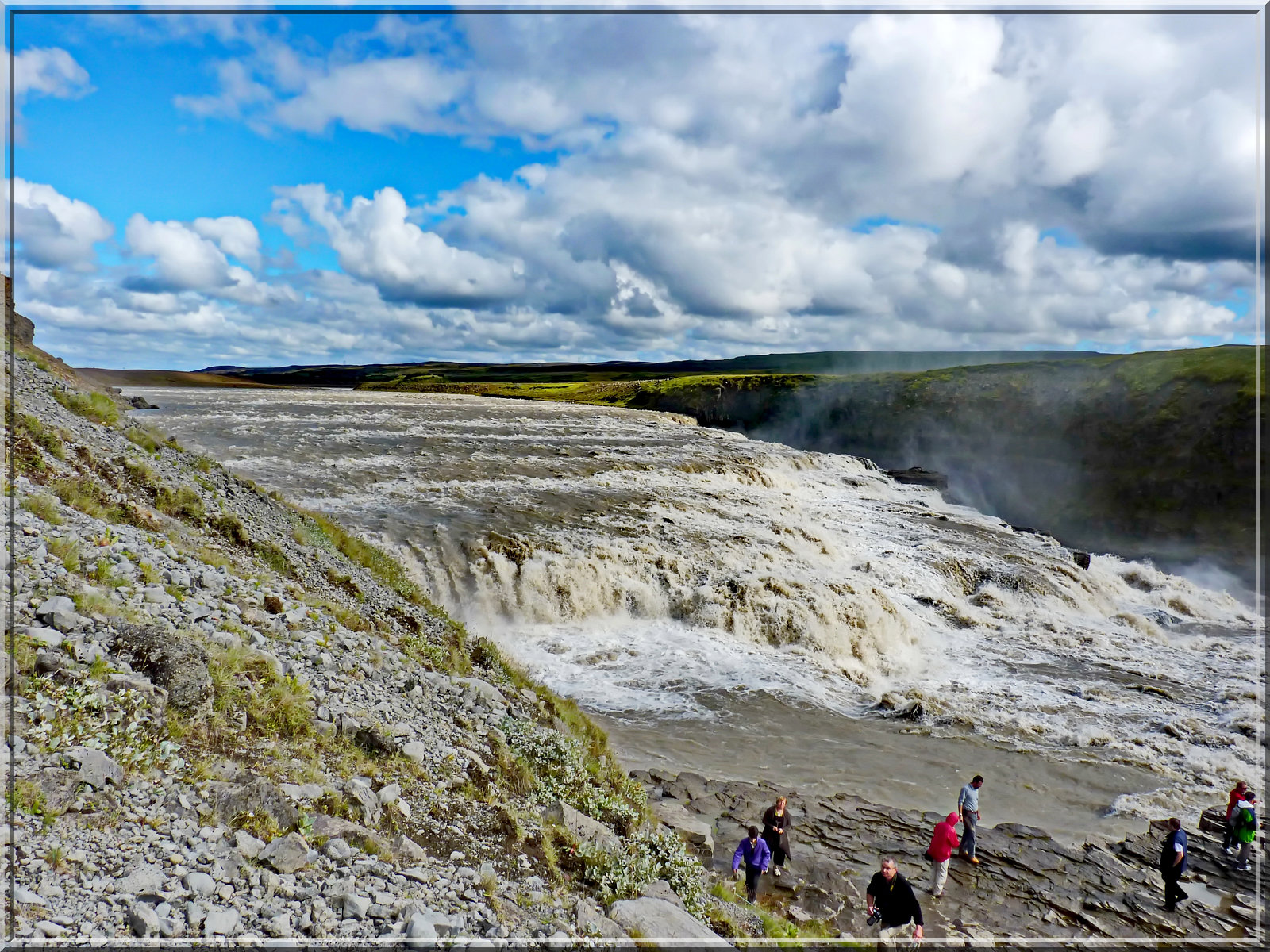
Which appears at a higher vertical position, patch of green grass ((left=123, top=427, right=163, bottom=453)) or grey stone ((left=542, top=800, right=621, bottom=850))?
patch of green grass ((left=123, top=427, right=163, bottom=453))

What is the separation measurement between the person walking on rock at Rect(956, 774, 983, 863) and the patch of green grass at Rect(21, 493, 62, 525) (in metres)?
16.1

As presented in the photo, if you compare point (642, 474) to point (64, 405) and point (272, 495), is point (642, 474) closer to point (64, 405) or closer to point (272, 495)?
point (272, 495)

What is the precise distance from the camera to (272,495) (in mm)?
19422

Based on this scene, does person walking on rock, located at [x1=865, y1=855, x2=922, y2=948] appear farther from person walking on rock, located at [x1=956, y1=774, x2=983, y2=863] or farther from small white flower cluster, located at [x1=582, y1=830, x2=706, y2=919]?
person walking on rock, located at [x1=956, y1=774, x2=983, y2=863]

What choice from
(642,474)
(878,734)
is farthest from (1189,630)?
(642,474)

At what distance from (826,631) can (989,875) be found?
479 inches

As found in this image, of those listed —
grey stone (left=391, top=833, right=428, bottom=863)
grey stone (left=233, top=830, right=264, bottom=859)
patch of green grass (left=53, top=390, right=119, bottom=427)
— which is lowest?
grey stone (left=391, top=833, right=428, bottom=863)

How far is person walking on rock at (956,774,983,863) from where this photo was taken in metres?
12.7

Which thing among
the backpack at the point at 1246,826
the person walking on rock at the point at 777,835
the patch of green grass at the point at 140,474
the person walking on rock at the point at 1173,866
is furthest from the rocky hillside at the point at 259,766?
the backpack at the point at 1246,826

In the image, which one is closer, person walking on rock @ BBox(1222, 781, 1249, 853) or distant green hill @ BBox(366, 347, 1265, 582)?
person walking on rock @ BBox(1222, 781, 1249, 853)

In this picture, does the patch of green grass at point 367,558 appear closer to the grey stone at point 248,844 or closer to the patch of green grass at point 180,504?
the patch of green grass at point 180,504

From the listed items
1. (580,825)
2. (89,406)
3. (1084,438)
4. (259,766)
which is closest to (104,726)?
(259,766)

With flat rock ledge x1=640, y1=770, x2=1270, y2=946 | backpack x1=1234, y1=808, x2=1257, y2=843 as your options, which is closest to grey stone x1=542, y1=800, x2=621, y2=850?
flat rock ledge x1=640, y1=770, x2=1270, y2=946

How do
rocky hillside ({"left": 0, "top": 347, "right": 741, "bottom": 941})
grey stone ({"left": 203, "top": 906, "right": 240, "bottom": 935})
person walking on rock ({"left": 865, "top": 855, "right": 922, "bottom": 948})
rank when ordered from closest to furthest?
grey stone ({"left": 203, "top": 906, "right": 240, "bottom": 935}) → rocky hillside ({"left": 0, "top": 347, "right": 741, "bottom": 941}) → person walking on rock ({"left": 865, "top": 855, "right": 922, "bottom": 948})
